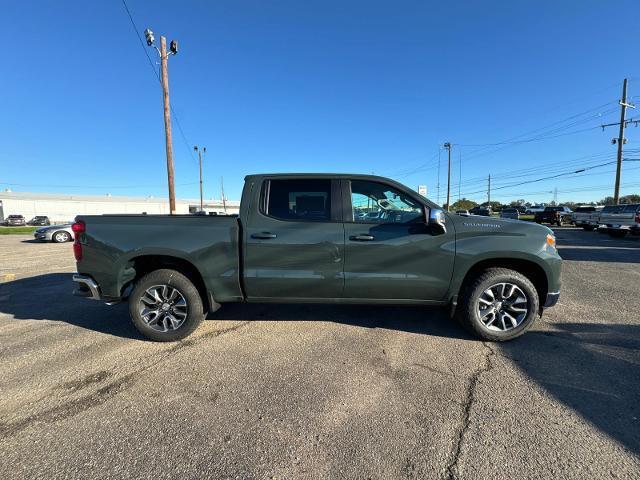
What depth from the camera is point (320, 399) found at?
8.71 feet

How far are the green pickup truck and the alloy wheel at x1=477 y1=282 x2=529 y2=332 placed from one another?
0.01 meters

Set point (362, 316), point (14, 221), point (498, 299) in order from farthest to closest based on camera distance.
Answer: point (14, 221) → point (362, 316) → point (498, 299)

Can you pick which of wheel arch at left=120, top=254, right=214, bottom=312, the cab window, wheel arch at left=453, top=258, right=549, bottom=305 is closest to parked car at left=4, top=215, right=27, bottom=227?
wheel arch at left=120, top=254, right=214, bottom=312

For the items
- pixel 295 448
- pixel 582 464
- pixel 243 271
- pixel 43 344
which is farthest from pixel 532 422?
pixel 43 344

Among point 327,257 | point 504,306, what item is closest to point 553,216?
point 504,306

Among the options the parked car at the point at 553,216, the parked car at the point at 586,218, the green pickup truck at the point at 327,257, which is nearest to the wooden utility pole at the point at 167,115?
the green pickup truck at the point at 327,257

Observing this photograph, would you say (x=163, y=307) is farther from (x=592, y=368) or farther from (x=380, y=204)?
(x=592, y=368)

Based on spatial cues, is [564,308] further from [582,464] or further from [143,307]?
[143,307]

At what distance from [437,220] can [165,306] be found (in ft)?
10.2

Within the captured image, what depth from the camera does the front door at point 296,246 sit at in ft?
11.9

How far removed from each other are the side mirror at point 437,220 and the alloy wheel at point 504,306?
2.85 feet

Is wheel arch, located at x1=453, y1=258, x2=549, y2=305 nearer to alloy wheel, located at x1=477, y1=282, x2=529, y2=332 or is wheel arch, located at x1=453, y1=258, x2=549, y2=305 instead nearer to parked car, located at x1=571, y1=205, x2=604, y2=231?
alloy wheel, located at x1=477, y1=282, x2=529, y2=332

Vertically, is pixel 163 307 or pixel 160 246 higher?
pixel 160 246

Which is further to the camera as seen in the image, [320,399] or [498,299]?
[498,299]
